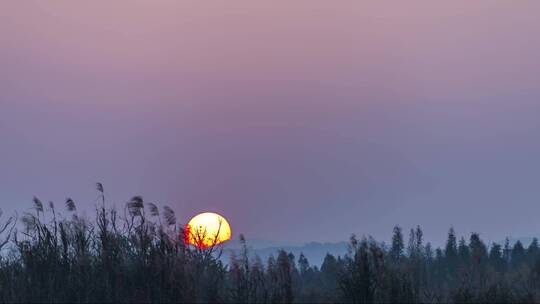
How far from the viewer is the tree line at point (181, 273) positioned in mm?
13773

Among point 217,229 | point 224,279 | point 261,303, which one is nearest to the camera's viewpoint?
point 261,303

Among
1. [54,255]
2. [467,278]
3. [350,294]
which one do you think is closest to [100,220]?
[54,255]

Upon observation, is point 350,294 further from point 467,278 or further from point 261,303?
point 467,278

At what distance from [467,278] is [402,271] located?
6.96 ft

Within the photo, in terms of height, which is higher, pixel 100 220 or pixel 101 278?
pixel 100 220

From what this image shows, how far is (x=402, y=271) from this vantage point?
14.4 metres

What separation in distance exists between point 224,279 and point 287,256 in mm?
1512

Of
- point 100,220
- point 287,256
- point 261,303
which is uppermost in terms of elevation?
point 100,220

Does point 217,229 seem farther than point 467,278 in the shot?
Yes

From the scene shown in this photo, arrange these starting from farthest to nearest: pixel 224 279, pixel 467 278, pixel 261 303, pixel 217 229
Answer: pixel 217 229 < pixel 467 278 < pixel 224 279 < pixel 261 303

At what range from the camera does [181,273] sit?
13.7m

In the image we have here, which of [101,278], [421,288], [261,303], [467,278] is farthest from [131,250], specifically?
[467,278]

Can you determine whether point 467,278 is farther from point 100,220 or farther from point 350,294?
point 100,220

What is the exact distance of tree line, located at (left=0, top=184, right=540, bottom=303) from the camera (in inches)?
542
